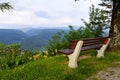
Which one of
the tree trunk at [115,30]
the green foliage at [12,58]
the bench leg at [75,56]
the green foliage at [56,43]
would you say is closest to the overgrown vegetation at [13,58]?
the green foliage at [12,58]

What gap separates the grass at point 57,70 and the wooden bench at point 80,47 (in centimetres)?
33

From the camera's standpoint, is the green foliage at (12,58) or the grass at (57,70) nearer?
the grass at (57,70)

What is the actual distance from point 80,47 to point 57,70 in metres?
1.23

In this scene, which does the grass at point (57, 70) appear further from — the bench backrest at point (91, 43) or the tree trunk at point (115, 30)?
the tree trunk at point (115, 30)

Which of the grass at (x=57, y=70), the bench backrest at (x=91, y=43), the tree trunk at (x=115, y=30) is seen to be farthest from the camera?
the tree trunk at (x=115, y=30)

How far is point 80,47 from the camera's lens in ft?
36.0

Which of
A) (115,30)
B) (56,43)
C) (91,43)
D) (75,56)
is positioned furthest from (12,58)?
(115,30)

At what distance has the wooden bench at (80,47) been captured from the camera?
1098 cm

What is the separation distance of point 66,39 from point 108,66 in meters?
7.06

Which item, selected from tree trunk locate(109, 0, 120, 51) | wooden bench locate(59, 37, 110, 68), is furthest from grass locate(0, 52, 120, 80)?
tree trunk locate(109, 0, 120, 51)

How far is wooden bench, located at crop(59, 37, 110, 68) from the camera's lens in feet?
36.0

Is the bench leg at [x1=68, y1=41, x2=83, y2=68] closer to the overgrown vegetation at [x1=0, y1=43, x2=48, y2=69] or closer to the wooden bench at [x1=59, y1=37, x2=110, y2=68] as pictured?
the wooden bench at [x1=59, y1=37, x2=110, y2=68]

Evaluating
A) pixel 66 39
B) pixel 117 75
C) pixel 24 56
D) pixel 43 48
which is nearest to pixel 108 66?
pixel 117 75

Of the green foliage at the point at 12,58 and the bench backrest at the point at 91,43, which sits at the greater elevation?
the bench backrest at the point at 91,43
